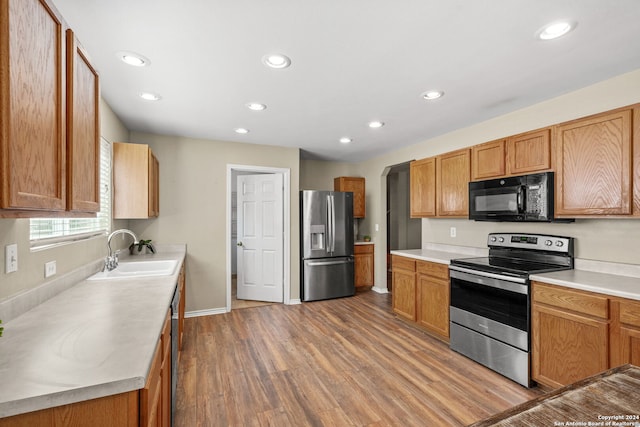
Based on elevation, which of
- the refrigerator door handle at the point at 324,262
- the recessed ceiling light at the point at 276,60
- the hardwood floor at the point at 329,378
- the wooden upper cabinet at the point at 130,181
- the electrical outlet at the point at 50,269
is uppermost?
the recessed ceiling light at the point at 276,60

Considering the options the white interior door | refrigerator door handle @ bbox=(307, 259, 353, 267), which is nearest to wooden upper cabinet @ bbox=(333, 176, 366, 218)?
refrigerator door handle @ bbox=(307, 259, 353, 267)

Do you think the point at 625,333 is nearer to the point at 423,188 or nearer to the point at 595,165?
the point at 595,165

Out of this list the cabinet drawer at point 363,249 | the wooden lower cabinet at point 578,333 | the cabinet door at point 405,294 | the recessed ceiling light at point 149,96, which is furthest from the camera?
the cabinet drawer at point 363,249

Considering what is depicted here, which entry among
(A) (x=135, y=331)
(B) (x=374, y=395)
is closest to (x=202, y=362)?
(B) (x=374, y=395)

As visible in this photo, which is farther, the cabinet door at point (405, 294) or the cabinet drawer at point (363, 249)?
the cabinet drawer at point (363, 249)

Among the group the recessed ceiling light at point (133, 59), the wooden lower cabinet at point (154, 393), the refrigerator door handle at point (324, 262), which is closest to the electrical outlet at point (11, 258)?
the wooden lower cabinet at point (154, 393)

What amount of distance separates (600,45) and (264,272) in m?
4.34

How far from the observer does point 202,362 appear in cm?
282

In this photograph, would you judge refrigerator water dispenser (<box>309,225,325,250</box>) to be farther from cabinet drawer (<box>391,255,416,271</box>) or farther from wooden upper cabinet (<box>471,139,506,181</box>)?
wooden upper cabinet (<box>471,139,506,181</box>)

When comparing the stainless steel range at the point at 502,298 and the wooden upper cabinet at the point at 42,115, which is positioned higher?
the wooden upper cabinet at the point at 42,115

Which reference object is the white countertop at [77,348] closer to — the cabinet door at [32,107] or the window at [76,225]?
the window at [76,225]

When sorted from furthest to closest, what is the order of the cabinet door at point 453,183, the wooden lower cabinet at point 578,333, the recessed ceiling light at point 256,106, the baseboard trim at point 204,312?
the baseboard trim at point 204,312 → the cabinet door at point 453,183 → the recessed ceiling light at point 256,106 → the wooden lower cabinet at point 578,333

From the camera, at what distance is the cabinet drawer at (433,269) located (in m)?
3.18

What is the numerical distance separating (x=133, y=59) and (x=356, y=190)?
422cm
